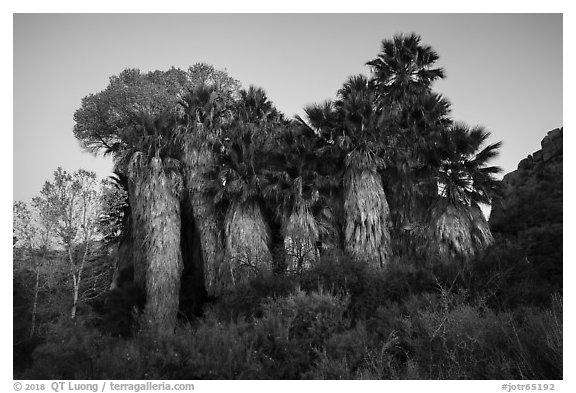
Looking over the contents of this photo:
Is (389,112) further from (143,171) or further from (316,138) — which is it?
(143,171)

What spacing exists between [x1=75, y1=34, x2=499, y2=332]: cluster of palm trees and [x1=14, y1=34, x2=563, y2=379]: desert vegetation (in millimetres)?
67

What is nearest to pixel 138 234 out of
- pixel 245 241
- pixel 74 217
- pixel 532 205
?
pixel 74 217

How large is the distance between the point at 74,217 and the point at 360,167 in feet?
41.2

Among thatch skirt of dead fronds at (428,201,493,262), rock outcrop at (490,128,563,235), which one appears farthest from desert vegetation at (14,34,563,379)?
rock outcrop at (490,128,563,235)

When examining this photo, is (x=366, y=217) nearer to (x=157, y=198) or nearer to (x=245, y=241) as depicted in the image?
(x=245, y=241)

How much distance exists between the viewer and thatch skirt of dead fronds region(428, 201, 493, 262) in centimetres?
1385

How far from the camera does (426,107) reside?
17312 mm

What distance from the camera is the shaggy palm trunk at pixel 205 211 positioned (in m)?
16.4

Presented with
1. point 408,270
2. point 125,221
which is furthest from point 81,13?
point 125,221

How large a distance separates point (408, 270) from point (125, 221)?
16.0 m

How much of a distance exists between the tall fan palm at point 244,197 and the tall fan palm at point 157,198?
240 centimetres

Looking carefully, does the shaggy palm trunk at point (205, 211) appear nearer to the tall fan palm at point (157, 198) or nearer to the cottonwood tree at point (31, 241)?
the tall fan palm at point (157, 198)

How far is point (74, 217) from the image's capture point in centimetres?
1719

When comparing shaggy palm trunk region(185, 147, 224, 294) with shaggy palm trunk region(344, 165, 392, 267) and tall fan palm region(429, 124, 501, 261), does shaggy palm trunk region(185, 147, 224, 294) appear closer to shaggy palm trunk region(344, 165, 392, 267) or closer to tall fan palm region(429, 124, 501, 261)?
shaggy palm trunk region(344, 165, 392, 267)
